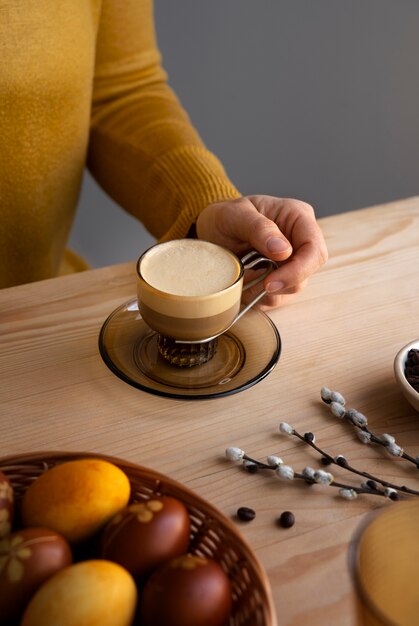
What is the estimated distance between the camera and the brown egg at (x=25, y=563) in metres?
0.42

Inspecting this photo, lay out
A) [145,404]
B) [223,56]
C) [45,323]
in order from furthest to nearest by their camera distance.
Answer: [223,56], [45,323], [145,404]

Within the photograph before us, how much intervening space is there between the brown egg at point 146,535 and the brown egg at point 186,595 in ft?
0.05

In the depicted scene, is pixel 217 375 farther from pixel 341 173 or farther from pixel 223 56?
pixel 341 173

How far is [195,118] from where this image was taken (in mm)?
1975

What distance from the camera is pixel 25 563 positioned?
0.42 meters

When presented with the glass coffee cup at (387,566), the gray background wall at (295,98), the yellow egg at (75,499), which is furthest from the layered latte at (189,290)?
the gray background wall at (295,98)

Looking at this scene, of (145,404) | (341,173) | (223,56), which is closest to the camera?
(145,404)

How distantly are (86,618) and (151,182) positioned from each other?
0.85 m

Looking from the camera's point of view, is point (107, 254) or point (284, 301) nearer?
point (284, 301)

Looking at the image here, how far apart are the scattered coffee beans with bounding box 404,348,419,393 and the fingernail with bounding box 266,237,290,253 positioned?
19cm

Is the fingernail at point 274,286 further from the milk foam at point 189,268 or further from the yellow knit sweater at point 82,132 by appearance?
the yellow knit sweater at point 82,132

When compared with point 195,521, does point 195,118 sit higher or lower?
lower

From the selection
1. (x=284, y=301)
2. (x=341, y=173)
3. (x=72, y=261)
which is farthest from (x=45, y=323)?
(x=341, y=173)

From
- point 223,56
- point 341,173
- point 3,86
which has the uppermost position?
point 3,86
